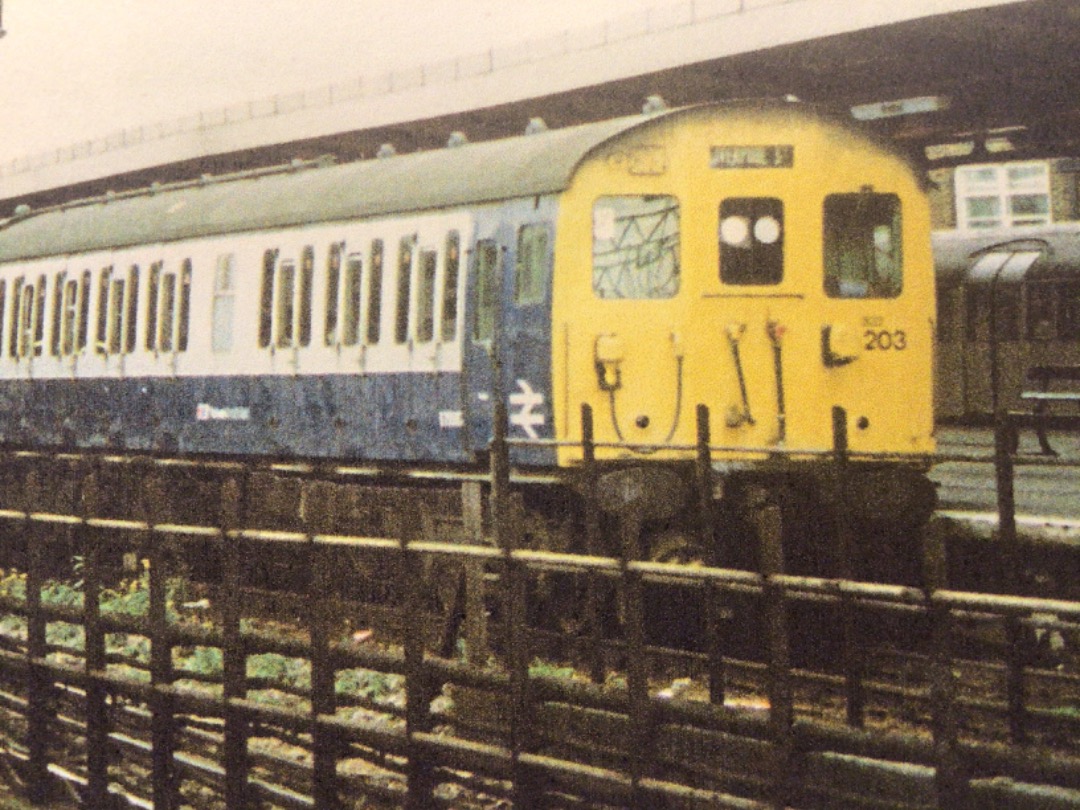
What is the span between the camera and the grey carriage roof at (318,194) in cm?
954

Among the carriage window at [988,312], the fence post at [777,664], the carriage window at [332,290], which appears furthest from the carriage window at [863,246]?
the carriage window at [988,312]

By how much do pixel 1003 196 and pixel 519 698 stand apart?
19.6m

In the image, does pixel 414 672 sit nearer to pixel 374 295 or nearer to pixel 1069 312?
pixel 374 295

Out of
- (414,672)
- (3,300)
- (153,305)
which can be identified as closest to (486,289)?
(153,305)

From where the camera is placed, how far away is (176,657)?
10125 millimetres

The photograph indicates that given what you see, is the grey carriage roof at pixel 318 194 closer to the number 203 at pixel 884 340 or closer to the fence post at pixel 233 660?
the number 203 at pixel 884 340

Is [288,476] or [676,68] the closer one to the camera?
[288,476]

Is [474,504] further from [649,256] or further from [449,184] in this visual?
[449,184]

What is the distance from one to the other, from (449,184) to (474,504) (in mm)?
3221

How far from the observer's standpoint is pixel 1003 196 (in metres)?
22.2

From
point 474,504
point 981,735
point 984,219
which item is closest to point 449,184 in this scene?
point 474,504

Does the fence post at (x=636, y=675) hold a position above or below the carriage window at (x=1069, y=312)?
below

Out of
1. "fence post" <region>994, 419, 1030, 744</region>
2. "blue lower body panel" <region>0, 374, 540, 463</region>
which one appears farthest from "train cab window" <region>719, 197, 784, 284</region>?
"fence post" <region>994, 419, 1030, 744</region>

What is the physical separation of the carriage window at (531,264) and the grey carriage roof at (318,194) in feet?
0.91
